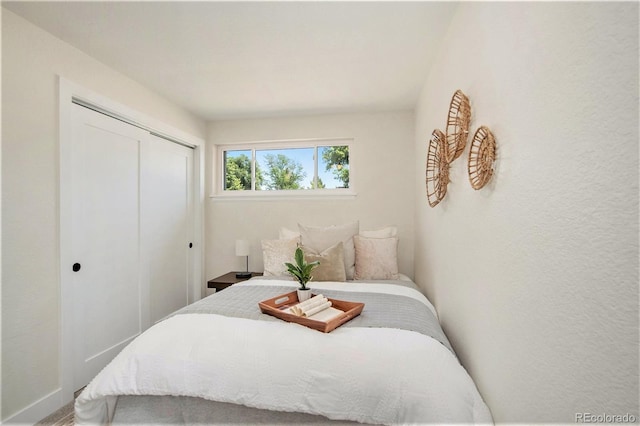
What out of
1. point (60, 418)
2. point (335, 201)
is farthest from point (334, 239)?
point (60, 418)

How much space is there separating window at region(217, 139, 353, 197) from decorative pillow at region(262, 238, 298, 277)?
31.7 inches

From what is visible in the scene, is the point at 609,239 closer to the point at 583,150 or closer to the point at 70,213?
the point at 583,150

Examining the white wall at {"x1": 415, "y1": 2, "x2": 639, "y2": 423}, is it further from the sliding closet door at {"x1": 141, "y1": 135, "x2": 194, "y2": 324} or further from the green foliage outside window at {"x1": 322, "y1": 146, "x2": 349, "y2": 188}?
the sliding closet door at {"x1": 141, "y1": 135, "x2": 194, "y2": 324}

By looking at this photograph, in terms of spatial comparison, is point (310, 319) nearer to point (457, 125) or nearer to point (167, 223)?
point (457, 125)

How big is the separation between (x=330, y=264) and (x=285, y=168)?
1621mm

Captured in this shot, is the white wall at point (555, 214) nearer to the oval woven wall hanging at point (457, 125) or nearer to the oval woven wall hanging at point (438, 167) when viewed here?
the oval woven wall hanging at point (457, 125)

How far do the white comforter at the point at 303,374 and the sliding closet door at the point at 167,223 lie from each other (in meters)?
1.77

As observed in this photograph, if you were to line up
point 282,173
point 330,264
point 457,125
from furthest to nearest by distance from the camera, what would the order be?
point 282,173
point 330,264
point 457,125

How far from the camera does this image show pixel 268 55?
217 cm

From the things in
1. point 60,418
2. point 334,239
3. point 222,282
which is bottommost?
point 60,418

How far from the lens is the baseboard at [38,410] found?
67.5 inches

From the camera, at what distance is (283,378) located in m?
1.24

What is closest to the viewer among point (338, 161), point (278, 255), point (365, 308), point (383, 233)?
point (365, 308)

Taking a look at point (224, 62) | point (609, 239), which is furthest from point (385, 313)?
point (224, 62)
